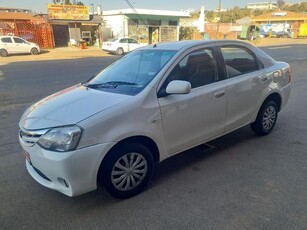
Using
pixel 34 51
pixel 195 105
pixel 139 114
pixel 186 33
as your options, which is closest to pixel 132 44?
pixel 34 51

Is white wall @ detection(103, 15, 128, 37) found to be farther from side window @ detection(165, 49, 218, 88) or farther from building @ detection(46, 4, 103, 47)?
side window @ detection(165, 49, 218, 88)

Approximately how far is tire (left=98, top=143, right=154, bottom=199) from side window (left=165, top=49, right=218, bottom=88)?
918 millimetres

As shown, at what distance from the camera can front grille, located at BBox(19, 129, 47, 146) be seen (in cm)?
257

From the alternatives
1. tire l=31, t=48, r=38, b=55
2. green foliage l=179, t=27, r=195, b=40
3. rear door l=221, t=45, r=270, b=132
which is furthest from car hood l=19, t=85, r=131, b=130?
green foliage l=179, t=27, r=195, b=40

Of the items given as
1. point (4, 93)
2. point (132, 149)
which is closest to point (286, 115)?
point (132, 149)

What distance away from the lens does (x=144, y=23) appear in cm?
3070

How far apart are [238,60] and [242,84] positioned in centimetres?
41

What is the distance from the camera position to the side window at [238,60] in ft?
12.3

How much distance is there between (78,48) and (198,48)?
25.4 m

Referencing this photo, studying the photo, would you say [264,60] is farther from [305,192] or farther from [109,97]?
[109,97]

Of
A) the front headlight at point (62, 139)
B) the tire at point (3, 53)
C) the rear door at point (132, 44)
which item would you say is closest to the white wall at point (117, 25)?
the rear door at point (132, 44)

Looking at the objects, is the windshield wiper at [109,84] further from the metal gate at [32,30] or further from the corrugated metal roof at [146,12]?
the corrugated metal roof at [146,12]

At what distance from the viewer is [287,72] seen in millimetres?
4668

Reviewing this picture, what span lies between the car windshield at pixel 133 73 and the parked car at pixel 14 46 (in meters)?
19.1
